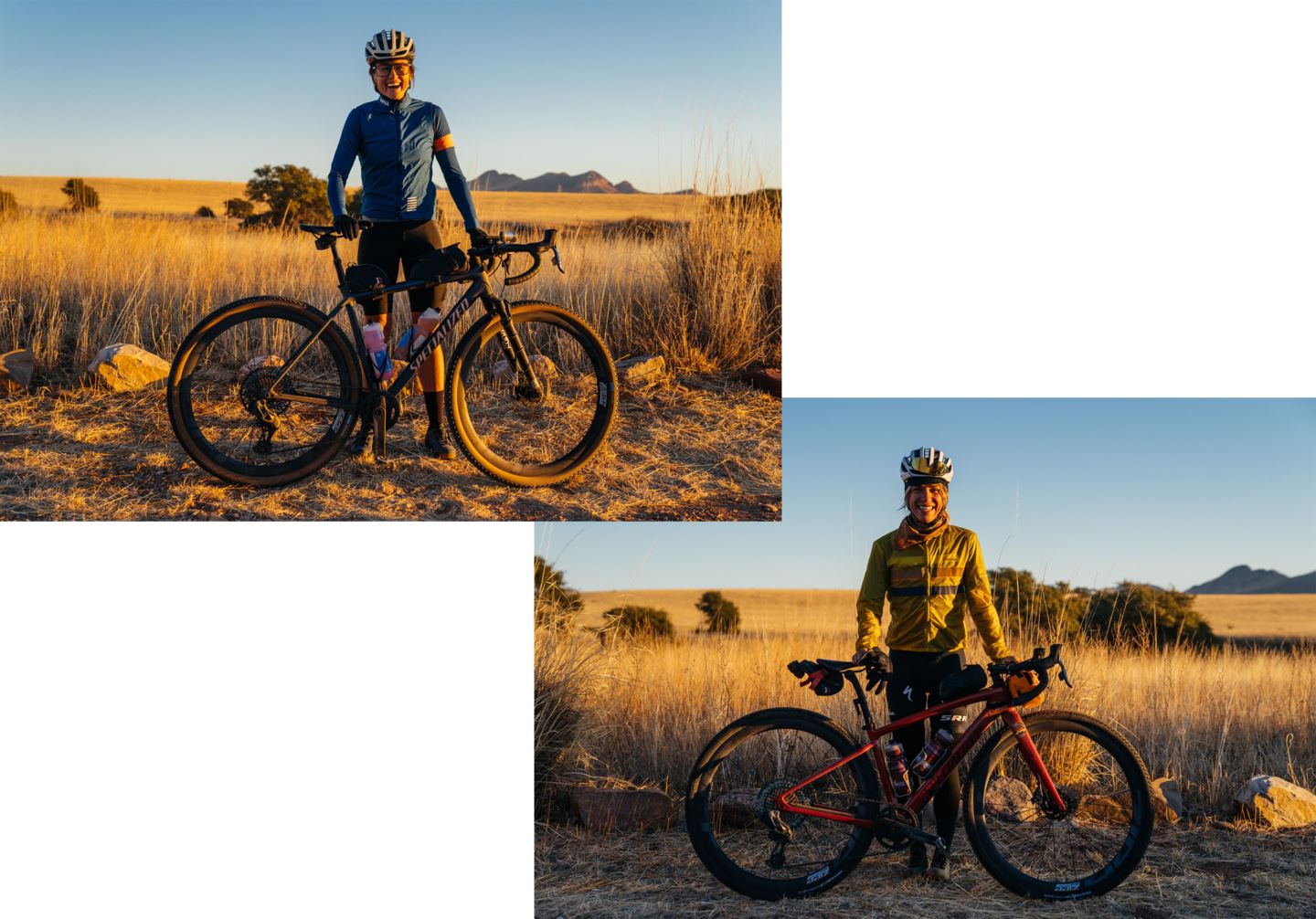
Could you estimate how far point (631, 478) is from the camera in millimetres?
5395

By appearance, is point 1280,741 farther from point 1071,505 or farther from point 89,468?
point 89,468

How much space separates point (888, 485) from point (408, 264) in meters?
2.12

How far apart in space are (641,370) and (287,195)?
1.57 meters

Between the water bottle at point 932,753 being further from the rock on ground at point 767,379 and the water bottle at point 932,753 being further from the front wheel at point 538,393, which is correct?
the front wheel at point 538,393

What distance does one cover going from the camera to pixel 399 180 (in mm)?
5238

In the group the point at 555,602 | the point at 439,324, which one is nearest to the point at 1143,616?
the point at 555,602

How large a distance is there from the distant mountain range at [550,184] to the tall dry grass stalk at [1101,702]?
1951mm

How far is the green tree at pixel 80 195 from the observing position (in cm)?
534

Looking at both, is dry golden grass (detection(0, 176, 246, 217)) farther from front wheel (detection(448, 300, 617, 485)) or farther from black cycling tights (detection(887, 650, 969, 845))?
black cycling tights (detection(887, 650, 969, 845))

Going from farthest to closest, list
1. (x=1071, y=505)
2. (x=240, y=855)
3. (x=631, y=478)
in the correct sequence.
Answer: (x=1071, y=505) < (x=631, y=478) < (x=240, y=855)

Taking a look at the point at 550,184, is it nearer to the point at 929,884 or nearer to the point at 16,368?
the point at 16,368

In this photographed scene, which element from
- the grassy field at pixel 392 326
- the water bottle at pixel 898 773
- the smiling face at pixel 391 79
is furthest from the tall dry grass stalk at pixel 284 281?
the water bottle at pixel 898 773

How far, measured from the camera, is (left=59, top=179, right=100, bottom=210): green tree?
17.5ft

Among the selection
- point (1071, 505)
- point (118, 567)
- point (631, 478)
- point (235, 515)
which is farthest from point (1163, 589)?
point (118, 567)
